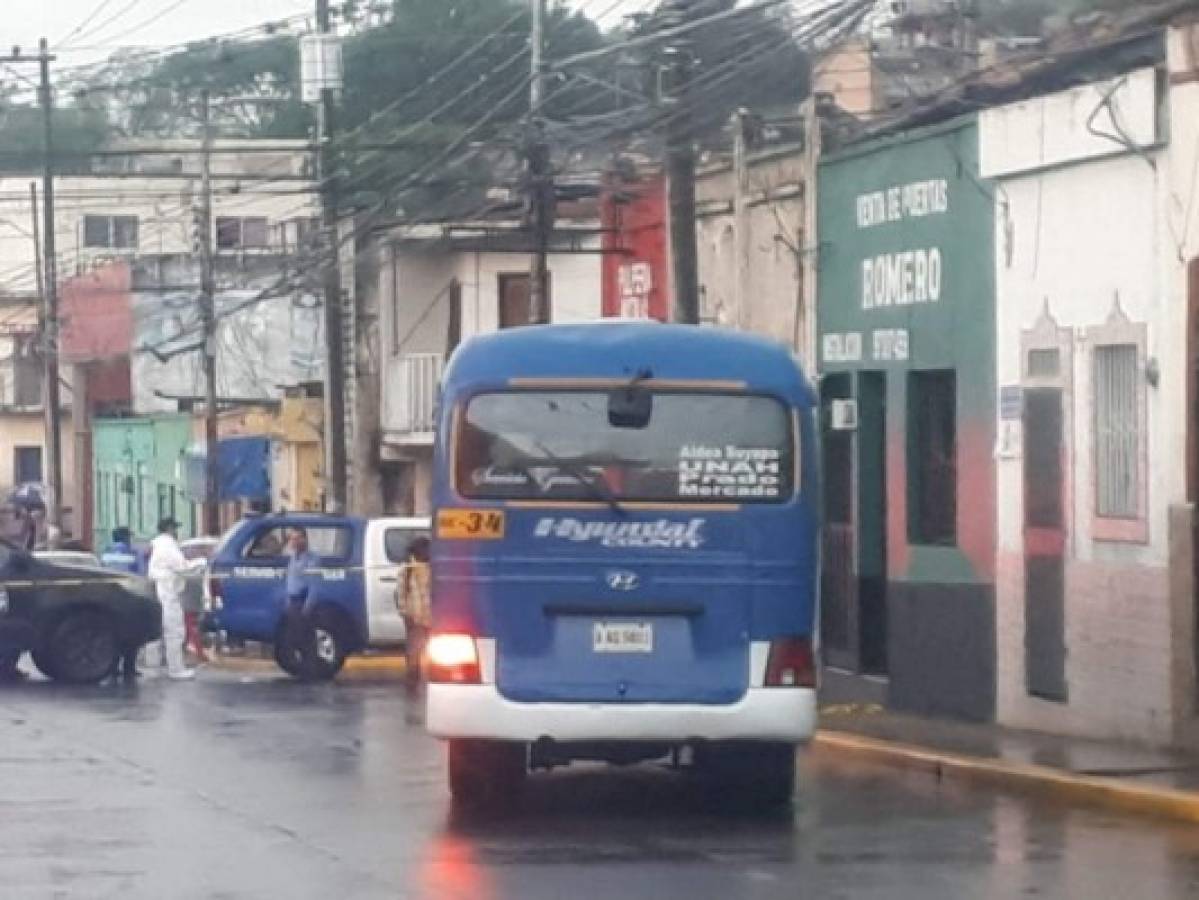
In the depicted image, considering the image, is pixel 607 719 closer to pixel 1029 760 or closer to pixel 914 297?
pixel 1029 760

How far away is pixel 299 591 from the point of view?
114 ft

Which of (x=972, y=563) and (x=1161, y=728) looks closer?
(x=1161, y=728)

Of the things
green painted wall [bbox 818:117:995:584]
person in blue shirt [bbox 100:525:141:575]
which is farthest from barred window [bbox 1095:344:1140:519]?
person in blue shirt [bbox 100:525:141:575]

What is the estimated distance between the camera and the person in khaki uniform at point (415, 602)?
31469mm

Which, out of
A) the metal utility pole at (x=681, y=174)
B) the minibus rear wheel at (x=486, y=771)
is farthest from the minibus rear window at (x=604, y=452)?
the metal utility pole at (x=681, y=174)

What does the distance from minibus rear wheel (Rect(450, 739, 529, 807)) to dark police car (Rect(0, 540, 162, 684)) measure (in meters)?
15.8

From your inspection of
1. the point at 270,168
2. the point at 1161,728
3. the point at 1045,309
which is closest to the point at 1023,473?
the point at 1045,309

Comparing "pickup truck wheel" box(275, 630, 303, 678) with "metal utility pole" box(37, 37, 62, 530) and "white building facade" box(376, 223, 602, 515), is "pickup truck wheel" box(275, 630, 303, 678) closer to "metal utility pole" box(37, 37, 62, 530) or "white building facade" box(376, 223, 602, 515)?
"white building facade" box(376, 223, 602, 515)

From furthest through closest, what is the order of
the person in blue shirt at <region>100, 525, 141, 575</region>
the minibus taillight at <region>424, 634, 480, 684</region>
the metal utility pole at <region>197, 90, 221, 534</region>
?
the metal utility pole at <region>197, 90, 221, 534</region> < the person in blue shirt at <region>100, 525, 141, 575</region> < the minibus taillight at <region>424, 634, 480, 684</region>

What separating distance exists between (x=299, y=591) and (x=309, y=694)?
3.53 metres

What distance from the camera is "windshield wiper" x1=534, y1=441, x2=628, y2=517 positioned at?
17.1 meters

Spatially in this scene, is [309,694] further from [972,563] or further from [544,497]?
[544,497]

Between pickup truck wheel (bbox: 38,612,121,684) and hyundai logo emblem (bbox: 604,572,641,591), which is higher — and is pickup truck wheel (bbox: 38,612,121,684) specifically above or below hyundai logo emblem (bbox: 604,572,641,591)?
below

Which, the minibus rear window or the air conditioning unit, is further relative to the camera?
the air conditioning unit
